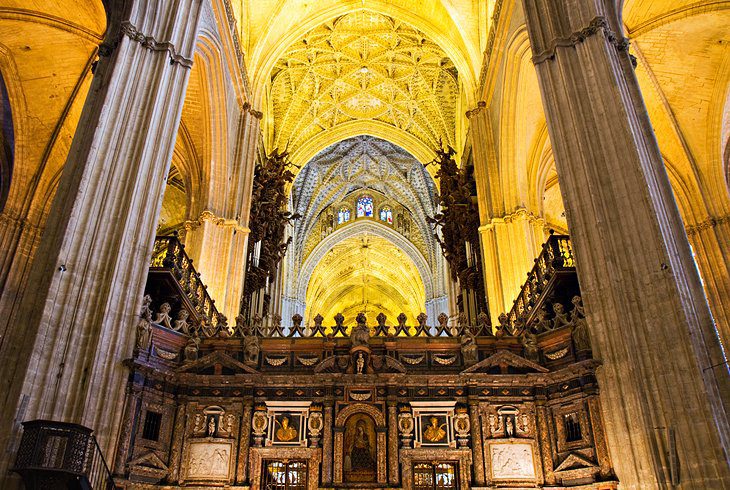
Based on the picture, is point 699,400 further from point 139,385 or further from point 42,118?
point 42,118

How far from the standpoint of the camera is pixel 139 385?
7977mm

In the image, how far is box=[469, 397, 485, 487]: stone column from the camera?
795 cm

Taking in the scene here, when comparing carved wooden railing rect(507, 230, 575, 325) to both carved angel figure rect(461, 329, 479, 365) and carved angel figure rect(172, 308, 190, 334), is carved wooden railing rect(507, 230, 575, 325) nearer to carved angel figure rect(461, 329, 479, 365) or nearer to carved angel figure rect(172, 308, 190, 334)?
carved angel figure rect(461, 329, 479, 365)

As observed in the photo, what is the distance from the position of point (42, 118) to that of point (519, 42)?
11848 millimetres

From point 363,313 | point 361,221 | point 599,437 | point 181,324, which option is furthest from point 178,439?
point 361,221

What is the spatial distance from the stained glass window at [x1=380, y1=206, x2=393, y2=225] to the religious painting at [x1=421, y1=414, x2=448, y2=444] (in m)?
23.4

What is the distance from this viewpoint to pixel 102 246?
804 centimetres

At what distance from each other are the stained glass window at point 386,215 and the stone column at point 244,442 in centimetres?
2356

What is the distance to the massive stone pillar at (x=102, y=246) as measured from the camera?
7.14 m

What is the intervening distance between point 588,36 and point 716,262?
7.58m

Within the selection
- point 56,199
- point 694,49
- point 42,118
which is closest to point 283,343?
point 56,199

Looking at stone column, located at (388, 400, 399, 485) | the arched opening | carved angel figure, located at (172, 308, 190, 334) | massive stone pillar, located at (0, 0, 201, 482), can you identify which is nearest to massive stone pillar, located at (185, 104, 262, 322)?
the arched opening

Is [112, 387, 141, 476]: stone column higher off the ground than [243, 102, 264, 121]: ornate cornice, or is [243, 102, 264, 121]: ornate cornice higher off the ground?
[243, 102, 264, 121]: ornate cornice

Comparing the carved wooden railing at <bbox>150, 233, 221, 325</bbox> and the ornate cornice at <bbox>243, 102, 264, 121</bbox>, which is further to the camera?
the ornate cornice at <bbox>243, 102, 264, 121</bbox>
